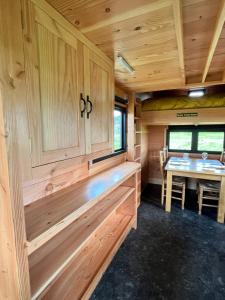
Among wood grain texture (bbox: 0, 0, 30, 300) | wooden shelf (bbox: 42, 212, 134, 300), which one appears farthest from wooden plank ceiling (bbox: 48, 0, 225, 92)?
wooden shelf (bbox: 42, 212, 134, 300)

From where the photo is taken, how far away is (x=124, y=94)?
109 inches

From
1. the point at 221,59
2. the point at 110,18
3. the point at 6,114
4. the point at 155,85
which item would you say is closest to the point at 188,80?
the point at 155,85

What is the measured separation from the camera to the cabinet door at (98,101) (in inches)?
47.1

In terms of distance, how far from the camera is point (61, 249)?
1.19 metres

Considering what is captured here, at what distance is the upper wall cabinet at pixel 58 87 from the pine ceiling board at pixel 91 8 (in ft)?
0.14

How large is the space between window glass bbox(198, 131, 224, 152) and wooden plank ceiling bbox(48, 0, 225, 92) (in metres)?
2.56

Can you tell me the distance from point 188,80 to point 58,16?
203 cm

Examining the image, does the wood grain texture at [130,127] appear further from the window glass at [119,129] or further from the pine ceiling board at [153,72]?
the pine ceiling board at [153,72]

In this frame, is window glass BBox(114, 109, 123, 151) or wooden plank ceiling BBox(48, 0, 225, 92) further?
window glass BBox(114, 109, 123, 151)

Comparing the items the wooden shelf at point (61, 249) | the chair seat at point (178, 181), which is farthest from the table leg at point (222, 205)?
the wooden shelf at point (61, 249)

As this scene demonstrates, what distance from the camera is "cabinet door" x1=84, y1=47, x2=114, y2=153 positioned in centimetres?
120

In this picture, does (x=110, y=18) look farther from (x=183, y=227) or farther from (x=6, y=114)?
(x=183, y=227)

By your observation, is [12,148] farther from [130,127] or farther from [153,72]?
[130,127]

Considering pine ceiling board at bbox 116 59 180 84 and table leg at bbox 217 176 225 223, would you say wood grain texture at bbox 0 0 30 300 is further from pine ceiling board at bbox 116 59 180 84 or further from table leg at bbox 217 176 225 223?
table leg at bbox 217 176 225 223
